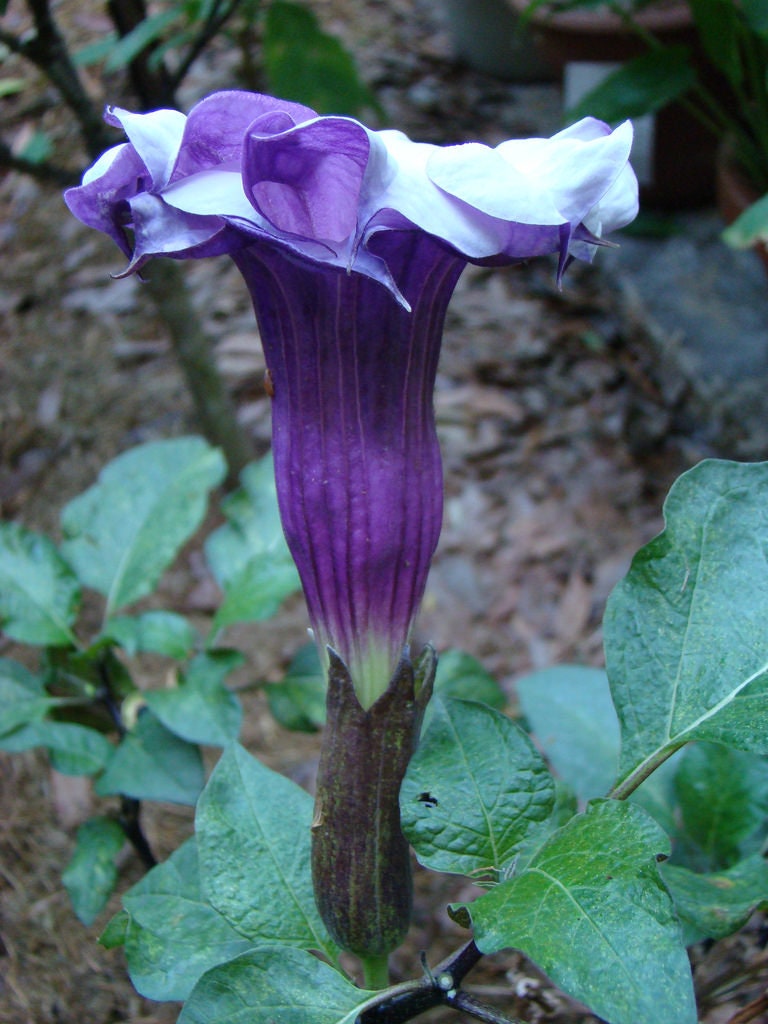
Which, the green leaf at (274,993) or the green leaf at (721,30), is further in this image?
the green leaf at (721,30)

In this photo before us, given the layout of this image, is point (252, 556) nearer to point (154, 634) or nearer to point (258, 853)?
point (154, 634)

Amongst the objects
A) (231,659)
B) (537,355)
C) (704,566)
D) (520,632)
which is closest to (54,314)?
(537,355)

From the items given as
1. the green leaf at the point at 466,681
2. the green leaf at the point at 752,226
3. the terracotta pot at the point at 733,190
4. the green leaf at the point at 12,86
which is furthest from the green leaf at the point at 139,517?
the green leaf at the point at 12,86

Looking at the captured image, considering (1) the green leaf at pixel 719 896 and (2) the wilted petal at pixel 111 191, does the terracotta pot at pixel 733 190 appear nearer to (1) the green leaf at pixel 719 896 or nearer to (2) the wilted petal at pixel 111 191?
(1) the green leaf at pixel 719 896

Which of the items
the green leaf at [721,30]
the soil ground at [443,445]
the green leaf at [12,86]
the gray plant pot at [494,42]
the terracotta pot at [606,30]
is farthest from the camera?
the gray plant pot at [494,42]

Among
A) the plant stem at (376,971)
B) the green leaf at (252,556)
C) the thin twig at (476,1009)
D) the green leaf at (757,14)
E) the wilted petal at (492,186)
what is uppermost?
the wilted petal at (492,186)

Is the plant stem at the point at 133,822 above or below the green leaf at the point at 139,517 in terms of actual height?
below

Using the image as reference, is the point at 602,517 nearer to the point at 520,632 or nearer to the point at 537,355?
the point at 520,632
